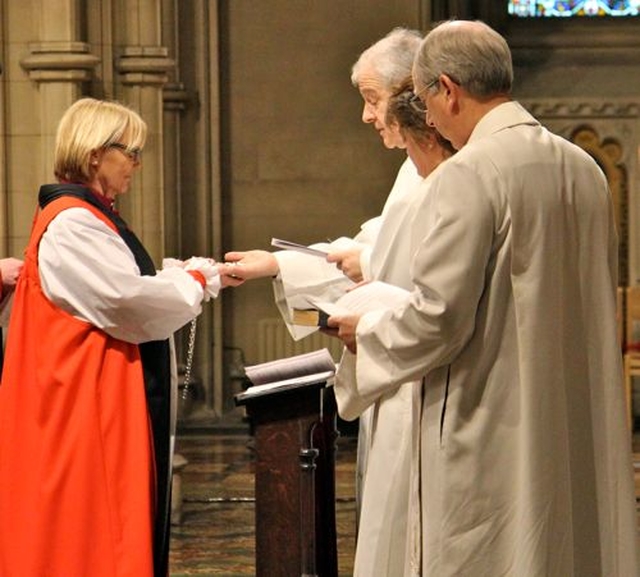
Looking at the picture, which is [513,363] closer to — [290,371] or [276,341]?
[290,371]

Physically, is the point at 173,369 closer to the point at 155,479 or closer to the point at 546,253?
the point at 155,479

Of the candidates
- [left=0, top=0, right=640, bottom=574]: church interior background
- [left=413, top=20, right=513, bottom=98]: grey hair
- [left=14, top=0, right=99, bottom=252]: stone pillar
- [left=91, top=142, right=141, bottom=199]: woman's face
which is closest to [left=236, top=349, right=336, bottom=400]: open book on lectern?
[left=91, top=142, right=141, bottom=199]: woman's face

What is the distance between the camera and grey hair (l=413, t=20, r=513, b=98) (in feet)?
12.0

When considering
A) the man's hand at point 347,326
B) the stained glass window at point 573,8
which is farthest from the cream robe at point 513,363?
the stained glass window at point 573,8

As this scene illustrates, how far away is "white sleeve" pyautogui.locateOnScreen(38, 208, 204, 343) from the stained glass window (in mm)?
8871

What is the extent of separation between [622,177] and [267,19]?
3.03 meters

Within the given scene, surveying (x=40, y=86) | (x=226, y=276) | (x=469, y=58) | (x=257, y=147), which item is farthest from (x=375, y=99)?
(x=257, y=147)

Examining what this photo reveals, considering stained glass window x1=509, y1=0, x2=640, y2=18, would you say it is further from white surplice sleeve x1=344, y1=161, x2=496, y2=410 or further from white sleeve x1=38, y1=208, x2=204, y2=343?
white surplice sleeve x1=344, y1=161, x2=496, y2=410

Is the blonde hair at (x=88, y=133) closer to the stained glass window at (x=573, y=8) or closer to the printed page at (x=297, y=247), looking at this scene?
the printed page at (x=297, y=247)

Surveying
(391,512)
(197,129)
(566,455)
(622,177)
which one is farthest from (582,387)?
(622,177)

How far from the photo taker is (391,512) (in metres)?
4.22

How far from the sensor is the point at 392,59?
473 centimetres

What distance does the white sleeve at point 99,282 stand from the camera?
4.89 m

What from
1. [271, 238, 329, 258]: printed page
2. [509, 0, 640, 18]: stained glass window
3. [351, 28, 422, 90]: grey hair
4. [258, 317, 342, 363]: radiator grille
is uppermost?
[509, 0, 640, 18]: stained glass window
